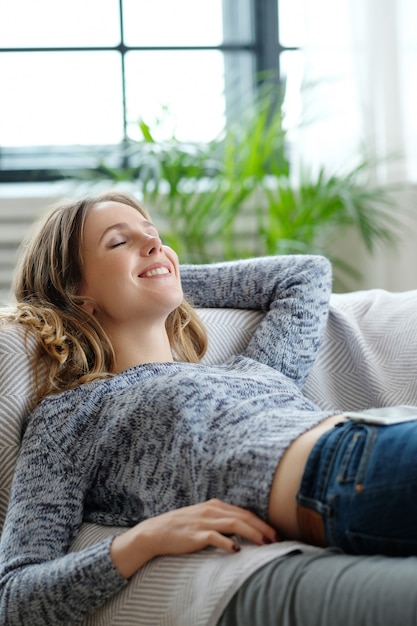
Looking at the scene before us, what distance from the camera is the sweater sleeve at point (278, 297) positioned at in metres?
1.78

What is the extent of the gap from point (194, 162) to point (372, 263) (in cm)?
79

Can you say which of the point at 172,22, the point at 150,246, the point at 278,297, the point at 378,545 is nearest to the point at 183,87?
the point at 172,22

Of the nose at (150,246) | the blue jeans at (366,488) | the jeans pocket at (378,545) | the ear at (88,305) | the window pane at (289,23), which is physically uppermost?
the window pane at (289,23)

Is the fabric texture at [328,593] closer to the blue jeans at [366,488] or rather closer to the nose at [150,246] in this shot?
the blue jeans at [366,488]

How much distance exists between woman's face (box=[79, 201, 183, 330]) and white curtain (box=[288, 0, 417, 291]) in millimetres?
1749

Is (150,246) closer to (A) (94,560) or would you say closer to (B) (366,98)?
(A) (94,560)

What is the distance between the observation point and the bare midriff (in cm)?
129

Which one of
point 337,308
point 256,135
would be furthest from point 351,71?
point 337,308

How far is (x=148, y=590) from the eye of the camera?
127cm

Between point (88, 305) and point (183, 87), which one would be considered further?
point (183, 87)

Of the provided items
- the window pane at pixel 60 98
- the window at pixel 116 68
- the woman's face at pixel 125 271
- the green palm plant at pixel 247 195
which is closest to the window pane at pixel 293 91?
the window at pixel 116 68

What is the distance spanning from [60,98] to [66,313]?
87.1 inches

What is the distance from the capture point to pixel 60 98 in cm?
372

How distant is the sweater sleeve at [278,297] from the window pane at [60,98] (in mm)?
1894
